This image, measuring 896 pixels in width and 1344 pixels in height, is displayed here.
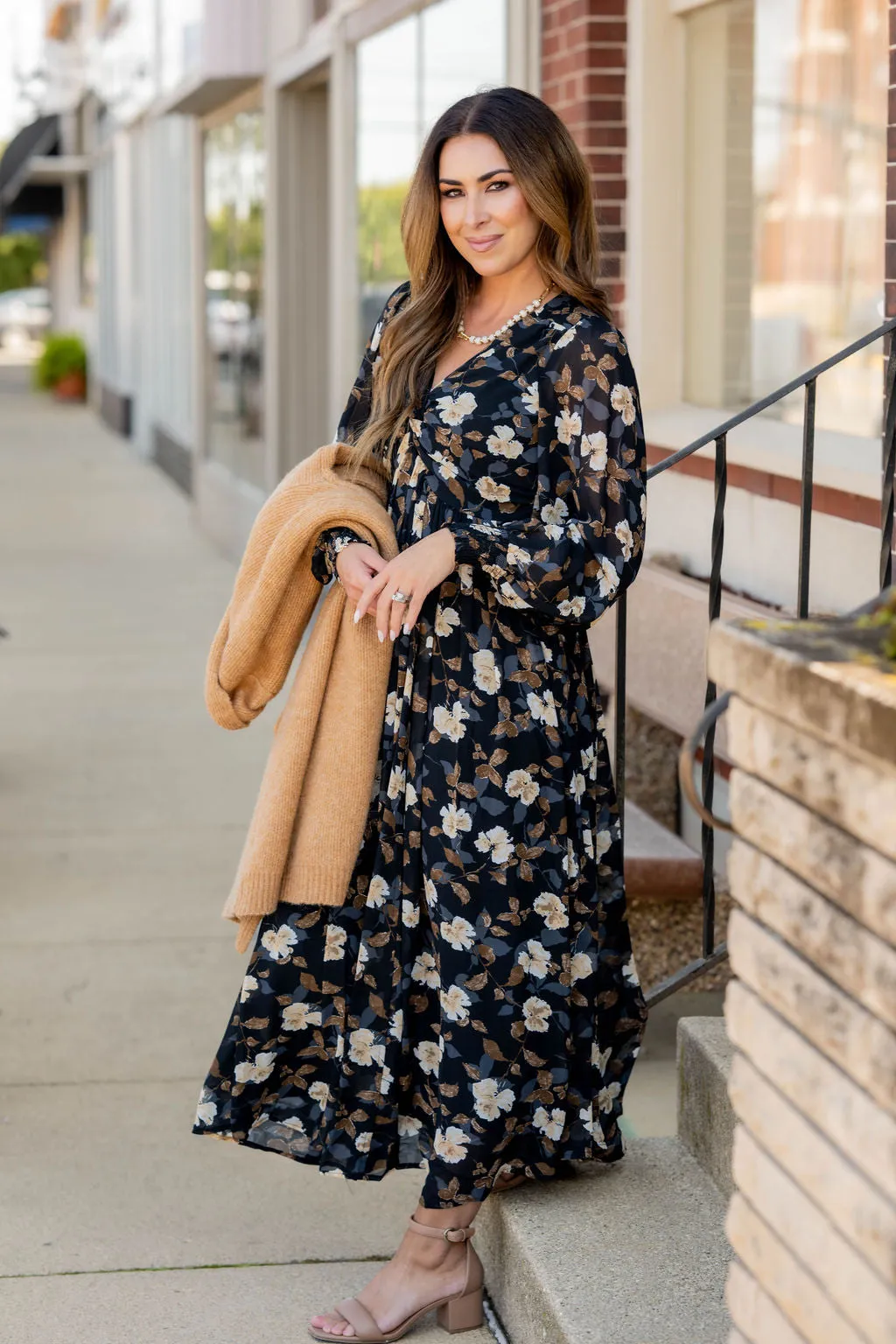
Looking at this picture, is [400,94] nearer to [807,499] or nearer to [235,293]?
[235,293]

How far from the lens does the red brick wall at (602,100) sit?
5676 mm

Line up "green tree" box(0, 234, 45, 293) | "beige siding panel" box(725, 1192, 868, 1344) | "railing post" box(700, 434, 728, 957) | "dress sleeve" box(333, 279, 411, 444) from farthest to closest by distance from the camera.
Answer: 1. "green tree" box(0, 234, 45, 293)
2. "railing post" box(700, 434, 728, 957)
3. "dress sleeve" box(333, 279, 411, 444)
4. "beige siding panel" box(725, 1192, 868, 1344)

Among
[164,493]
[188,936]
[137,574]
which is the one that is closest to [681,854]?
[188,936]

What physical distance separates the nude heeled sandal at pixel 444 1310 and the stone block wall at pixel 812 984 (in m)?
0.90

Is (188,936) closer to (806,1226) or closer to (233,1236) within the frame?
(233,1236)

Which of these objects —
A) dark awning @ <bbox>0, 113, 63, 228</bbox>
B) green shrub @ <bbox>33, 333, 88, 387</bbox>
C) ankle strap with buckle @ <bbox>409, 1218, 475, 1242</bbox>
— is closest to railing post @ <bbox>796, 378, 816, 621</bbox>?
ankle strap with buckle @ <bbox>409, 1218, 475, 1242</bbox>

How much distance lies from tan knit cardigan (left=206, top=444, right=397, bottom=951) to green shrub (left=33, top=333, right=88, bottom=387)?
25687 millimetres

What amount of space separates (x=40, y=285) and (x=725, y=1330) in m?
61.5

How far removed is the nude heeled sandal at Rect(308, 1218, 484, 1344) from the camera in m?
2.84

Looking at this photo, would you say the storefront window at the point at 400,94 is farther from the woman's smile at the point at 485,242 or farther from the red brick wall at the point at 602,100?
the woman's smile at the point at 485,242

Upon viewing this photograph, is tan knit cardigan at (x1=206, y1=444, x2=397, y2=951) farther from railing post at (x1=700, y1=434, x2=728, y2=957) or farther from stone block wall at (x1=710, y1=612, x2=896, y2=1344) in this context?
stone block wall at (x1=710, y1=612, x2=896, y2=1344)

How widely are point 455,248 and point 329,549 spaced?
0.50 m

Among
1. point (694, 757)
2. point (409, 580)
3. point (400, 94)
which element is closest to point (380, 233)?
point (400, 94)

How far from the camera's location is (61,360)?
28.0 metres
